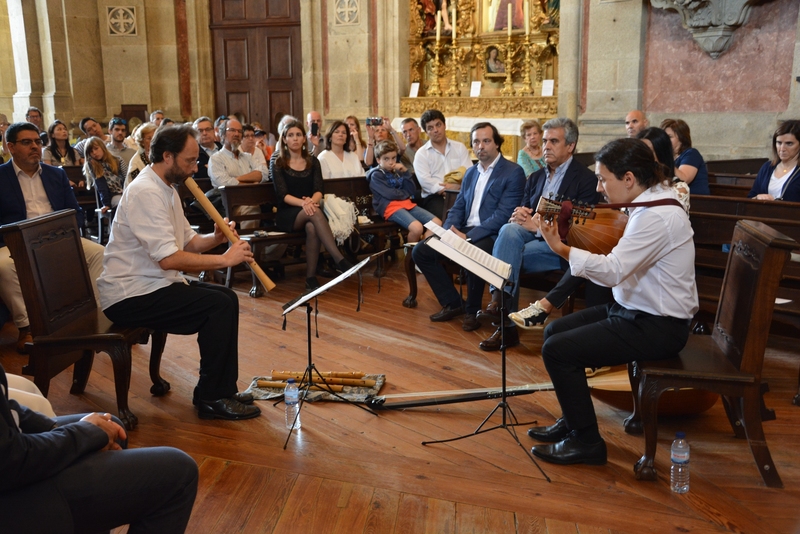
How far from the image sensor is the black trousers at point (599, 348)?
302 cm

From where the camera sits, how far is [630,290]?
310 centimetres

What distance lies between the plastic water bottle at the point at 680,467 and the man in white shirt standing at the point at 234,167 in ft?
14.0

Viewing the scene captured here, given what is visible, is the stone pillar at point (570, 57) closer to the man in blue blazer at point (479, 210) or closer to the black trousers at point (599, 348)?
the man in blue blazer at point (479, 210)

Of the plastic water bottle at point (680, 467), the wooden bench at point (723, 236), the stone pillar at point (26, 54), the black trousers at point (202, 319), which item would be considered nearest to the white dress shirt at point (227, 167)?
the black trousers at point (202, 319)

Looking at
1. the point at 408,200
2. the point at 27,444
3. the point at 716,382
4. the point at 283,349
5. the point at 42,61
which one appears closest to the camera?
the point at 27,444

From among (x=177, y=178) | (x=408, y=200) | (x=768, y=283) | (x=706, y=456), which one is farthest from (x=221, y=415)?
(x=408, y=200)

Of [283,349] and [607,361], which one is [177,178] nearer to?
[283,349]

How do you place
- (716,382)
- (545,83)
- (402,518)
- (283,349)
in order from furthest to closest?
(545,83), (283,349), (716,382), (402,518)

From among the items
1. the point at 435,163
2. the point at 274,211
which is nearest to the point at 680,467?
the point at 435,163

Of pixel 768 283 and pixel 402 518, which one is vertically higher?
pixel 768 283

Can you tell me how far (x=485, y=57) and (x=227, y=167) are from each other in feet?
15.8

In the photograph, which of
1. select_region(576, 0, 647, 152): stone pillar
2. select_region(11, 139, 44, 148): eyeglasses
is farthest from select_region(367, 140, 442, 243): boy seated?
select_region(576, 0, 647, 152): stone pillar

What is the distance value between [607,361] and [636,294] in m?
0.30

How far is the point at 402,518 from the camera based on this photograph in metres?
2.72
